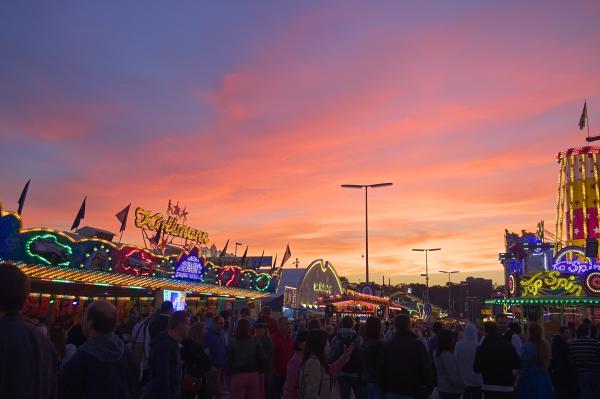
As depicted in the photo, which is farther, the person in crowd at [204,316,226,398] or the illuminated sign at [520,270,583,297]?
the illuminated sign at [520,270,583,297]

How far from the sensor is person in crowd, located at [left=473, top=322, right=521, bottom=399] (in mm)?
9000

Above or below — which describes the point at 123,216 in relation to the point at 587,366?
above

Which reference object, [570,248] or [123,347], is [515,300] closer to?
[570,248]

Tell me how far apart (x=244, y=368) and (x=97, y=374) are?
17.9 feet

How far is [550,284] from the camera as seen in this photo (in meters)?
37.1

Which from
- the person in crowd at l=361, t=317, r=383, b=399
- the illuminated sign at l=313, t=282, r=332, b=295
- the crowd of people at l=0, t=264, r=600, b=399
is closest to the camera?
the crowd of people at l=0, t=264, r=600, b=399

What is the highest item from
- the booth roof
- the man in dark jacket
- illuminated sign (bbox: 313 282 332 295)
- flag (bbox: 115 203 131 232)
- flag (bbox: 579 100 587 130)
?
flag (bbox: 579 100 587 130)

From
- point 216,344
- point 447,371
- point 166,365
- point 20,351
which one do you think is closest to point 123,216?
point 216,344

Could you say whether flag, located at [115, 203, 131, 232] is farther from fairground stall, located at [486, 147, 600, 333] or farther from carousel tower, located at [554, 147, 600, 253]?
carousel tower, located at [554, 147, 600, 253]

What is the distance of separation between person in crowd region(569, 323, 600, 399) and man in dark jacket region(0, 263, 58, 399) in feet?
36.0

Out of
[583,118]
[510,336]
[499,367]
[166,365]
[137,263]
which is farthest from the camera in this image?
[583,118]

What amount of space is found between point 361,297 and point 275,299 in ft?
27.0

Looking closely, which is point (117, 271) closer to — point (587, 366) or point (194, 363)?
point (194, 363)

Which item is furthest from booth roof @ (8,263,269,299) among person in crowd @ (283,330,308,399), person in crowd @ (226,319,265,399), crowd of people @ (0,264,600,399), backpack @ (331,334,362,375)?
person in crowd @ (283,330,308,399)
